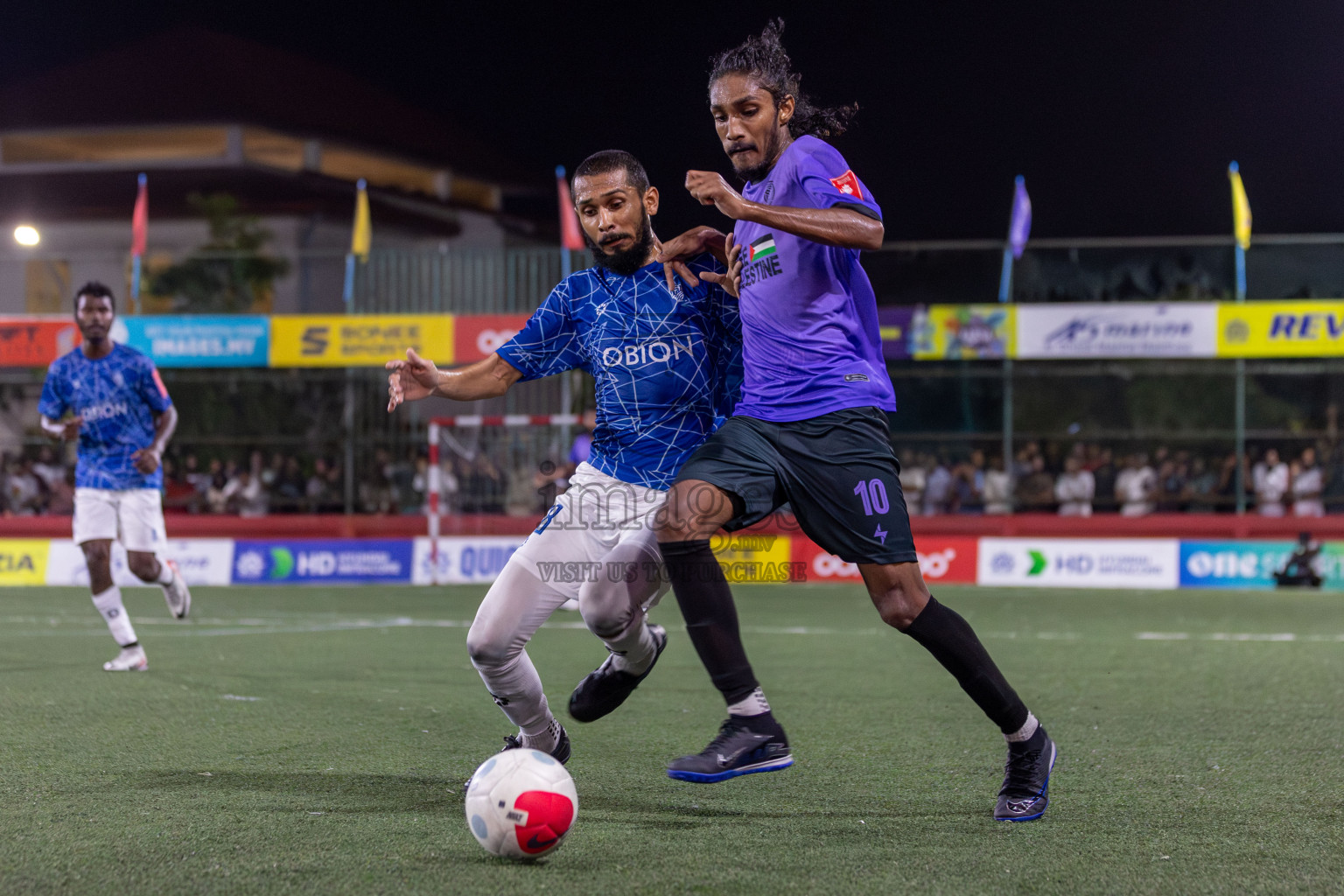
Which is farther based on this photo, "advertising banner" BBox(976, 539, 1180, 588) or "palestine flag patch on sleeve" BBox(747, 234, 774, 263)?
"advertising banner" BBox(976, 539, 1180, 588)

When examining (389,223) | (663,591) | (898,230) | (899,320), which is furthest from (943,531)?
(389,223)

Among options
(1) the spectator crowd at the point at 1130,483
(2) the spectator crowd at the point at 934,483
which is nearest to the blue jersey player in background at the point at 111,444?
(2) the spectator crowd at the point at 934,483

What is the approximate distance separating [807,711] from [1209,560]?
1246 cm

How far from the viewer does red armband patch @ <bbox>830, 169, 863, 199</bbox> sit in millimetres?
4020

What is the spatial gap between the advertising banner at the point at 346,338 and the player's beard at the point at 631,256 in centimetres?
1699

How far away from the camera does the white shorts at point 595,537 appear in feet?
14.2

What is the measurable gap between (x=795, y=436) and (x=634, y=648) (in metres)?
1.04

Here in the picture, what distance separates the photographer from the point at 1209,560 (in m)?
16.9

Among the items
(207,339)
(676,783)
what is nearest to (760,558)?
(207,339)

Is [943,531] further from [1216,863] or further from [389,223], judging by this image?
[389,223]

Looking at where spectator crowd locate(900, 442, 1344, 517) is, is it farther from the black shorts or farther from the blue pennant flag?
the black shorts

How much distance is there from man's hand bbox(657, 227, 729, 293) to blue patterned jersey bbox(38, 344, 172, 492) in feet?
16.3

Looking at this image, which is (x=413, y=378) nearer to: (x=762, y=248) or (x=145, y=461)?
(x=762, y=248)

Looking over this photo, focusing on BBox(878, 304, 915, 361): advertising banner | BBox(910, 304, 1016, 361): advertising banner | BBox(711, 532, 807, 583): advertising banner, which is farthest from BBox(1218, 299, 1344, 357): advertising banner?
BBox(711, 532, 807, 583): advertising banner
